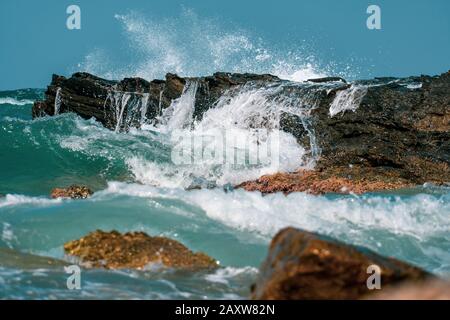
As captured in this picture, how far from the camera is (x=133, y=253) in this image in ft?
17.4

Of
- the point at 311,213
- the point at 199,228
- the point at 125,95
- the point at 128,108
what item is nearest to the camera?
the point at 199,228

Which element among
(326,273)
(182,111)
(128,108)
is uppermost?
(128,108)

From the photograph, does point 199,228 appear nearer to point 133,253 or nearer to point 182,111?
point 133,253

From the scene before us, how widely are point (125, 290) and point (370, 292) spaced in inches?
71.9

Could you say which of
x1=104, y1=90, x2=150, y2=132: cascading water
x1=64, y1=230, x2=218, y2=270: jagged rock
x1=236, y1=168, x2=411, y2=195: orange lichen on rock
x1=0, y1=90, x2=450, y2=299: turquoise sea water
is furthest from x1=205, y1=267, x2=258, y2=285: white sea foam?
x1=104, y1=90, x2=150, y2=132: cascading water

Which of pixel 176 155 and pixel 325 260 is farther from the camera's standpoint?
pixel 176 155

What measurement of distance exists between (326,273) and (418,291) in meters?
0.56

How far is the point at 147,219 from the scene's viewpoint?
6.60m

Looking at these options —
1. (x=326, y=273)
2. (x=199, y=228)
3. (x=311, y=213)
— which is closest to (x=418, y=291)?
(x=326, y=273)

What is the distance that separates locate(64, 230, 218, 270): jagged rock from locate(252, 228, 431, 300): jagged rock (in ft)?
4.87

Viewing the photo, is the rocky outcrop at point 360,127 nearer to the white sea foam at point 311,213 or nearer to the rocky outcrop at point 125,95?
the rocky outcrop at point 125,95

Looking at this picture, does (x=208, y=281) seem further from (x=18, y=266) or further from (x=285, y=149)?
(x=285, y=149)

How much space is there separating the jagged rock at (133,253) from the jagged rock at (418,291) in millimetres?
1949
